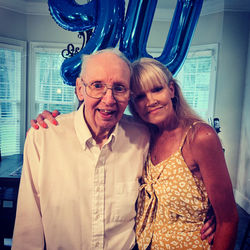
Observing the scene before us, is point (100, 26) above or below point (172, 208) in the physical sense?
above

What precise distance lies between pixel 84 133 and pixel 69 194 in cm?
29

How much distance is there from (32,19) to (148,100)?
4.17 meters

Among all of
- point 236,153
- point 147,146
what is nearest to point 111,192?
point 147,146

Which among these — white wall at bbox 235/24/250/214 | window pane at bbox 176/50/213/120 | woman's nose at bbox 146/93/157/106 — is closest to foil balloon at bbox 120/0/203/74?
woman's nose at bbox 146/93/157/106

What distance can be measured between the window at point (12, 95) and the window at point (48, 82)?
201 millimetres

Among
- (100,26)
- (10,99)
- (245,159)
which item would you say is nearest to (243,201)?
(245,159)

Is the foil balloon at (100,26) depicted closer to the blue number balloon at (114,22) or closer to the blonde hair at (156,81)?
the blue number balloon at (114,22)

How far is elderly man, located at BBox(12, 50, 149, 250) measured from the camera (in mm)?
1023

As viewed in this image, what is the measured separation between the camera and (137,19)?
1232 mm

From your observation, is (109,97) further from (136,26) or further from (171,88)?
(136,26)

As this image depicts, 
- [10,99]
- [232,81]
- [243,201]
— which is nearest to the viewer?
[243,201]

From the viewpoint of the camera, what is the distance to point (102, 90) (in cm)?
100

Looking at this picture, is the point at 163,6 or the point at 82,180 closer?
the point at 82,180

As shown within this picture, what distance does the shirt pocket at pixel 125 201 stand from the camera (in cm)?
109
